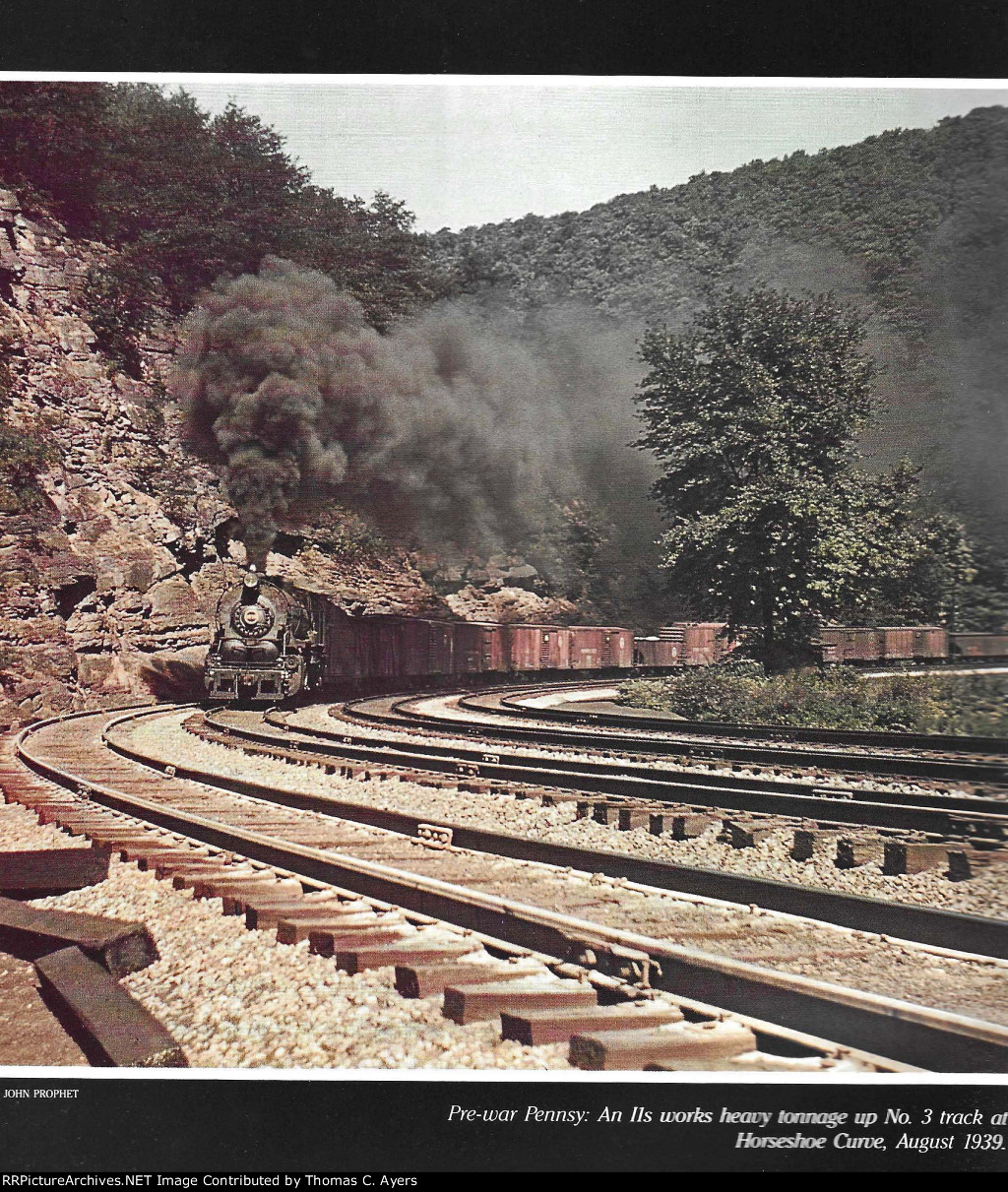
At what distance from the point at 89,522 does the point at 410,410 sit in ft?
6.00

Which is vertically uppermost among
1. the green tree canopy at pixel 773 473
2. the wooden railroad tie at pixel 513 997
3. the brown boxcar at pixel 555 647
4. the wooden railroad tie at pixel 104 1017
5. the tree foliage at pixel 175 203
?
the tree foliage at pixel 175 203

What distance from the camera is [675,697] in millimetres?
4520

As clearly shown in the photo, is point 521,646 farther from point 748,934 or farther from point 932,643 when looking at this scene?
point 748,934

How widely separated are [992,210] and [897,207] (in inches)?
16.9

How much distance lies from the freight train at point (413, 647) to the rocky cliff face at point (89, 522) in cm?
42

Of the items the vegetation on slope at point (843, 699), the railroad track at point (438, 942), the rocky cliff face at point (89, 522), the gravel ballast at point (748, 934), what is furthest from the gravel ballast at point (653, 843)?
the rocky cliff face at point (89, 522)

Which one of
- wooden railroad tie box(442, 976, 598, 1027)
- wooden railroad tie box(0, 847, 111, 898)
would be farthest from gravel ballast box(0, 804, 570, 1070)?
wooden railroad tie box(0, 847, 111, 898)

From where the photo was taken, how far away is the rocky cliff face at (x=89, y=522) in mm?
4391

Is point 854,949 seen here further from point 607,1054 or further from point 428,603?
point 428,603

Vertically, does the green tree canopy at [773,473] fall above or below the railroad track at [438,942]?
above

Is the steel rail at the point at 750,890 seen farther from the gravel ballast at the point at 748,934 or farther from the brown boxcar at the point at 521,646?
the brown boxcar at the point at 521,646

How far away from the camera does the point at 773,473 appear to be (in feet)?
13.9
